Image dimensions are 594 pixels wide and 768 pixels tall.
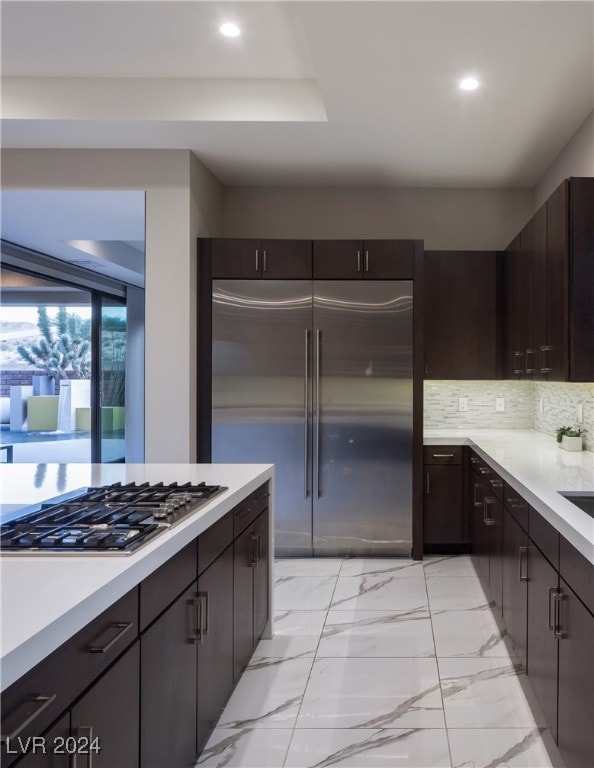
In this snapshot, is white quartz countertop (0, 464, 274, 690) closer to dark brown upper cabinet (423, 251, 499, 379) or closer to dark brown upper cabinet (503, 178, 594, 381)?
dark brown upper cabinet (503, 178, 594, 381)

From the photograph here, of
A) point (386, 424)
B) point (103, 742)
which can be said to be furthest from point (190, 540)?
point (386, 424)

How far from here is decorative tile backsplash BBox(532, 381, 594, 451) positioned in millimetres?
3504

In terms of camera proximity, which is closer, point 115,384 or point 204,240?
point 204,240

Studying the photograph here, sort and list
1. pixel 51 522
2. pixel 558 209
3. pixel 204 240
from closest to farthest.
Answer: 1. pixel 51 522
2. pixel 558 209
3. pixel 204 240

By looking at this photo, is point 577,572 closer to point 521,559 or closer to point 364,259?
point 521,559

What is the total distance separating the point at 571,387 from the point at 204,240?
272cm

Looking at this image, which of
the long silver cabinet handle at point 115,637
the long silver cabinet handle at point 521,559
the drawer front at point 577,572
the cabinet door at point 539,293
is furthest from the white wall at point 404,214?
the long silver cabinet handle at point 115,637

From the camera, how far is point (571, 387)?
381cm

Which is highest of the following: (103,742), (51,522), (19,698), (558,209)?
(558,209)

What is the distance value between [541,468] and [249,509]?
1441mm

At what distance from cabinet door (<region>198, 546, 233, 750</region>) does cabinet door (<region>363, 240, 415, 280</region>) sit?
2.56 meters

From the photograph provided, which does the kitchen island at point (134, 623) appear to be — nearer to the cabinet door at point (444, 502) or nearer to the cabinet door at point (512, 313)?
the cabinet door at point (444, 502)

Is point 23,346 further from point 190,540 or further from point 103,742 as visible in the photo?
point 103,742

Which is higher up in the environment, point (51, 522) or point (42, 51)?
point (42, 51)
